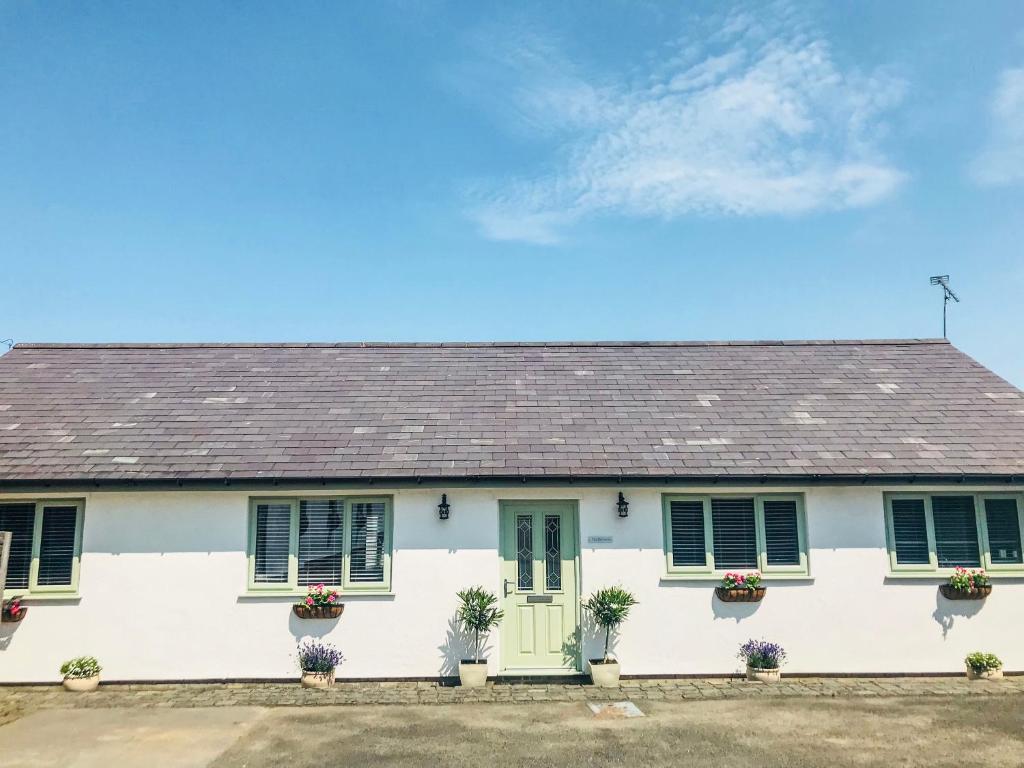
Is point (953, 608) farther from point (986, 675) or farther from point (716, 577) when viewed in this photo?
point (716, 577)

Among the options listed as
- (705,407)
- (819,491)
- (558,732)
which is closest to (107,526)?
(558,732)

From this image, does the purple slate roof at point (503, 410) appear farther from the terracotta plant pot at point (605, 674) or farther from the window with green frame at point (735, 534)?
the terracotta plant pot at point (605, 674)

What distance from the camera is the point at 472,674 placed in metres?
9.97

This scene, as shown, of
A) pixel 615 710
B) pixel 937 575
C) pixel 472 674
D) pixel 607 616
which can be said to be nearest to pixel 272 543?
pixel 472 674

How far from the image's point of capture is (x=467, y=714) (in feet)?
28.3

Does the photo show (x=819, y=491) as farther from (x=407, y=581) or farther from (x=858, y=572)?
(x=407, y=581)

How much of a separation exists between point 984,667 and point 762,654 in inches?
127

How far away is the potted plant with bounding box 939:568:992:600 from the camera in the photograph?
411 inches

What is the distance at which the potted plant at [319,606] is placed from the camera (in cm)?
1021

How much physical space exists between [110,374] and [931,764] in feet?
46.9

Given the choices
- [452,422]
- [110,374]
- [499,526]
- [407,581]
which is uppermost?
[110,374]

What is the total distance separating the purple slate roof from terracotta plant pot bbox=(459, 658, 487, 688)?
2671 millimetres

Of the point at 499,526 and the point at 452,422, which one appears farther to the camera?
the point at 452,422

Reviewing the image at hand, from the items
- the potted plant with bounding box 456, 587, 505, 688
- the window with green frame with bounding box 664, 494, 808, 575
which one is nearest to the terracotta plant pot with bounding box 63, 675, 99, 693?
the potted plant with bounding box 456, 587, 505, 688
